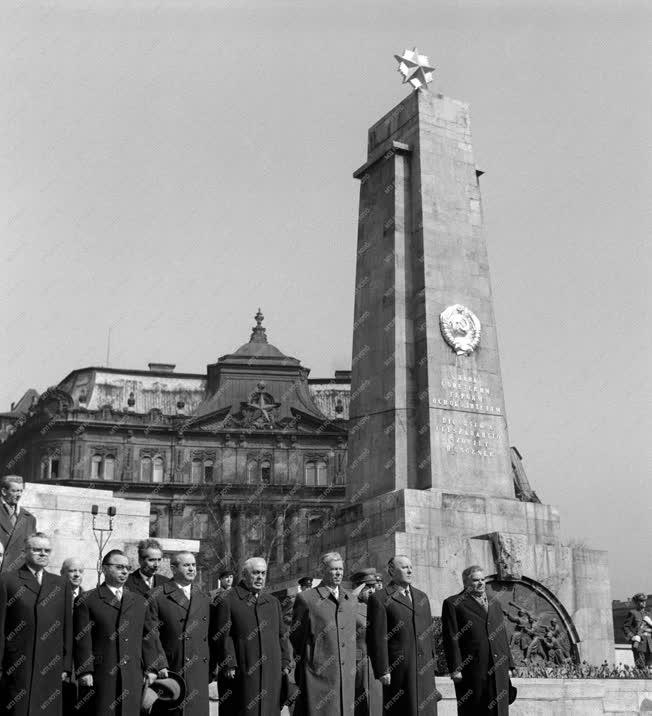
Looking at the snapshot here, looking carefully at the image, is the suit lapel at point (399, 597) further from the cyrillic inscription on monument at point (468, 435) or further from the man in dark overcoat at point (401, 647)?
the cyrillic inscription on monument at point (468, 435)

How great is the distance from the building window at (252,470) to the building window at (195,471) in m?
3.29

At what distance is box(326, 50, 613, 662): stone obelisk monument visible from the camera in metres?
15.5

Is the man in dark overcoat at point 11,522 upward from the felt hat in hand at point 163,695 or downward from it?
upward

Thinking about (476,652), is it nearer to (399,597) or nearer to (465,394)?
(399,597)

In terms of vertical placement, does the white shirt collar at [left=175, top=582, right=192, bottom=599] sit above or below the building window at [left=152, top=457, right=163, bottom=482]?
below

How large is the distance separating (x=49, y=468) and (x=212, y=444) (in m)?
10.9

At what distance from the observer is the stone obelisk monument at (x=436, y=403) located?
15.5 m

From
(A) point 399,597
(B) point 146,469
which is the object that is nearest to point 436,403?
(A) point 399,597

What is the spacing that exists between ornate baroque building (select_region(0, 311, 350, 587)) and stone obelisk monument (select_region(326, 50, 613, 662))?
154 ft

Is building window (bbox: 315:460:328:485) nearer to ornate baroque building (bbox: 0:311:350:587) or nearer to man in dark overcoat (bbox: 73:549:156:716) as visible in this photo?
ornate baroque building (bbox: 0:311:350:587)

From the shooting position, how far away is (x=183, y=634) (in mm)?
8766

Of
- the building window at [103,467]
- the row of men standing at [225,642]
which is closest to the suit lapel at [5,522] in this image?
the row of men standing at [225,642]

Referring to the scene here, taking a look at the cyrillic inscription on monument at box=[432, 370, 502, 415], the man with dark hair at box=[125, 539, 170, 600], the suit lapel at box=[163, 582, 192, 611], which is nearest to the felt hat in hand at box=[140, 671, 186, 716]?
the suit lapel at box=[163, 582, 192, 611]

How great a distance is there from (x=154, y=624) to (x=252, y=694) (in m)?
1.03
